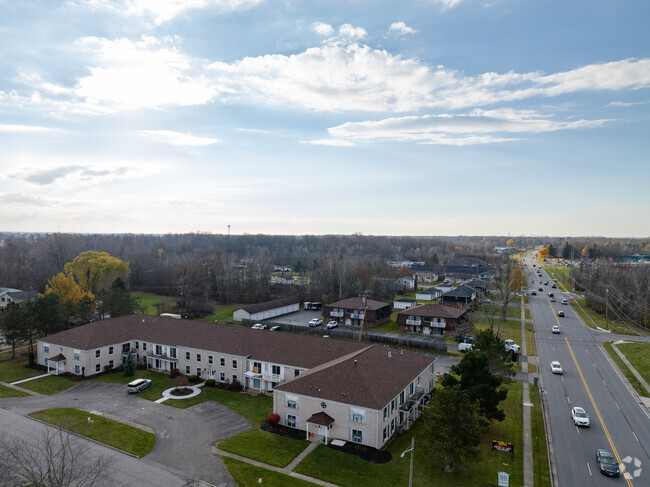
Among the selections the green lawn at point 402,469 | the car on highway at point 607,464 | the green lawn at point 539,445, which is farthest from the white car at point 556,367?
the car on highway at point 607,464

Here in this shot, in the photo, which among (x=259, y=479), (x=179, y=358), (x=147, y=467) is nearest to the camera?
(x=259, y=479)

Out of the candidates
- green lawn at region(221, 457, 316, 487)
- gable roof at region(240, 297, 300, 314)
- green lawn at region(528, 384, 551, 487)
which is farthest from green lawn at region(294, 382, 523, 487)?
gable roof at region(240, 297, 300, 314)

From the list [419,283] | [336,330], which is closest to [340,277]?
[336,330]

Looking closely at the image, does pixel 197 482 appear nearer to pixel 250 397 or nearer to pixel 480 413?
pixel 250 397

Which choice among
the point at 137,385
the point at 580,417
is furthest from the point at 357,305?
the point at 580,417

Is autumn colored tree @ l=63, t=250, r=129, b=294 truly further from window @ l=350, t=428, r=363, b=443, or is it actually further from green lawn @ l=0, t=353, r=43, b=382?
window @ l=350, t=428, r=363, b=443

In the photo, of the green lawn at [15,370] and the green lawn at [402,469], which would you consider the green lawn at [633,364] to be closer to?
the green lawn at [402,469]
